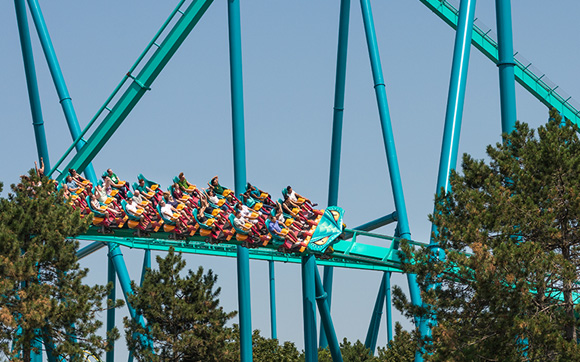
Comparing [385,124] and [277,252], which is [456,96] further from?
[277,252]

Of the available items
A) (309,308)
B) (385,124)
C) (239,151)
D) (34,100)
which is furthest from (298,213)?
(34,100)

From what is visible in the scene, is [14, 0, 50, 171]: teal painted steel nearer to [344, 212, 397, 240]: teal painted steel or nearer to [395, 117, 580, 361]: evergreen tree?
[344, 212, 397, 240]: teal painted steel

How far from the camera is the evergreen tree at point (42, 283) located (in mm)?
9930

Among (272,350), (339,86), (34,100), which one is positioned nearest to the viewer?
(339,86)

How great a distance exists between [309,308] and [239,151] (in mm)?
2289

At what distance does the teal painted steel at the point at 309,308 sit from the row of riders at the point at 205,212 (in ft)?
1.94

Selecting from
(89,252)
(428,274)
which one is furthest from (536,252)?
(89,252)

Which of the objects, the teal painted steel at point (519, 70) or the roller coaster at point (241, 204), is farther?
the teal painted steel at point (519, 70)

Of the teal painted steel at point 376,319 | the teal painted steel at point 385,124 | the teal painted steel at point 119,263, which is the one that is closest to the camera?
the teal painted steel at point 385,124

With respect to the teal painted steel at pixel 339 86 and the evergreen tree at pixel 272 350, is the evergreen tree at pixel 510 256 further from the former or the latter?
the evergreen tree at pixel 272 350

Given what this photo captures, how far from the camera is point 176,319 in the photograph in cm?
1241

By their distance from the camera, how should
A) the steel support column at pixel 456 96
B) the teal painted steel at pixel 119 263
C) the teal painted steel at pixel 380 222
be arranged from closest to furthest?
1. the steel support column at pixel 456 96
2. the teal painted steel at pixel 119 263
3. the teal painted steel at pixel 380 222

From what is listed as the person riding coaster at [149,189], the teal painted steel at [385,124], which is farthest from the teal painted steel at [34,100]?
the teal painted steel at [385,124]

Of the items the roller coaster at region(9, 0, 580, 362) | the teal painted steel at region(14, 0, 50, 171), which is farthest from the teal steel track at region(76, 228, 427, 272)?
the teal painted steel at region(14, 0, 50, 171)
